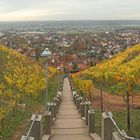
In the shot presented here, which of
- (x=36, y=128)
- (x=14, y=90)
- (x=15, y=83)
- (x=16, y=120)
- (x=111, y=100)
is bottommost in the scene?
(x=111, y=100)

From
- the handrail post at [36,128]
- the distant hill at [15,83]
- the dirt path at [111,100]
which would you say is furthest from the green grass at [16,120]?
the handrail post at [36,128]

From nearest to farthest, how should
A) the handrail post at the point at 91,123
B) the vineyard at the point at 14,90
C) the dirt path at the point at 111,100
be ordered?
the handrail post at the point at 91,123
the vineyard at the point at 14,90
the dirt path at the point at 111,100

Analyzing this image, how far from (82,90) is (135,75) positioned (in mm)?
18268

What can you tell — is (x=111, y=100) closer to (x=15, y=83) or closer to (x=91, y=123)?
(x=15, y=83)

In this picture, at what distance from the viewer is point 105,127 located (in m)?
12.5

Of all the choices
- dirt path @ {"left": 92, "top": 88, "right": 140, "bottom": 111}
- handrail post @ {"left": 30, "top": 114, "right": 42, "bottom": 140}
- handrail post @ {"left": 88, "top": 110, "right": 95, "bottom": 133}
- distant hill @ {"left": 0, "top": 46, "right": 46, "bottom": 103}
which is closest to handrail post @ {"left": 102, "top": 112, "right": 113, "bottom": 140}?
handrail post @ {"left": 30, "top": 114, "right": 42, "bottom": 140}

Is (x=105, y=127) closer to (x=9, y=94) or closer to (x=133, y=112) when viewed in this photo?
(x=133, y=112)

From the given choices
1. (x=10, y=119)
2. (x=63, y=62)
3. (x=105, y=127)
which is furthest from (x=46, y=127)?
(x=63, y=62)

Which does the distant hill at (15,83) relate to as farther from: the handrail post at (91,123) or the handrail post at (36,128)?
the handrail post at (36,128)

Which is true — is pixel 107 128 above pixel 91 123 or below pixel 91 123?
above

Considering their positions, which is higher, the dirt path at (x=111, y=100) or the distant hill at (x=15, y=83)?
the distant hill at (x=15, y=83)

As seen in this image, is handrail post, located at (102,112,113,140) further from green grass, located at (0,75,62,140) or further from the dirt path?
the dirt path

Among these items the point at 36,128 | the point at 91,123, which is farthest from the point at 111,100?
the point at 36,128

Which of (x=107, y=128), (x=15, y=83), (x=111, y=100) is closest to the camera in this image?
(x=107, y=128)
